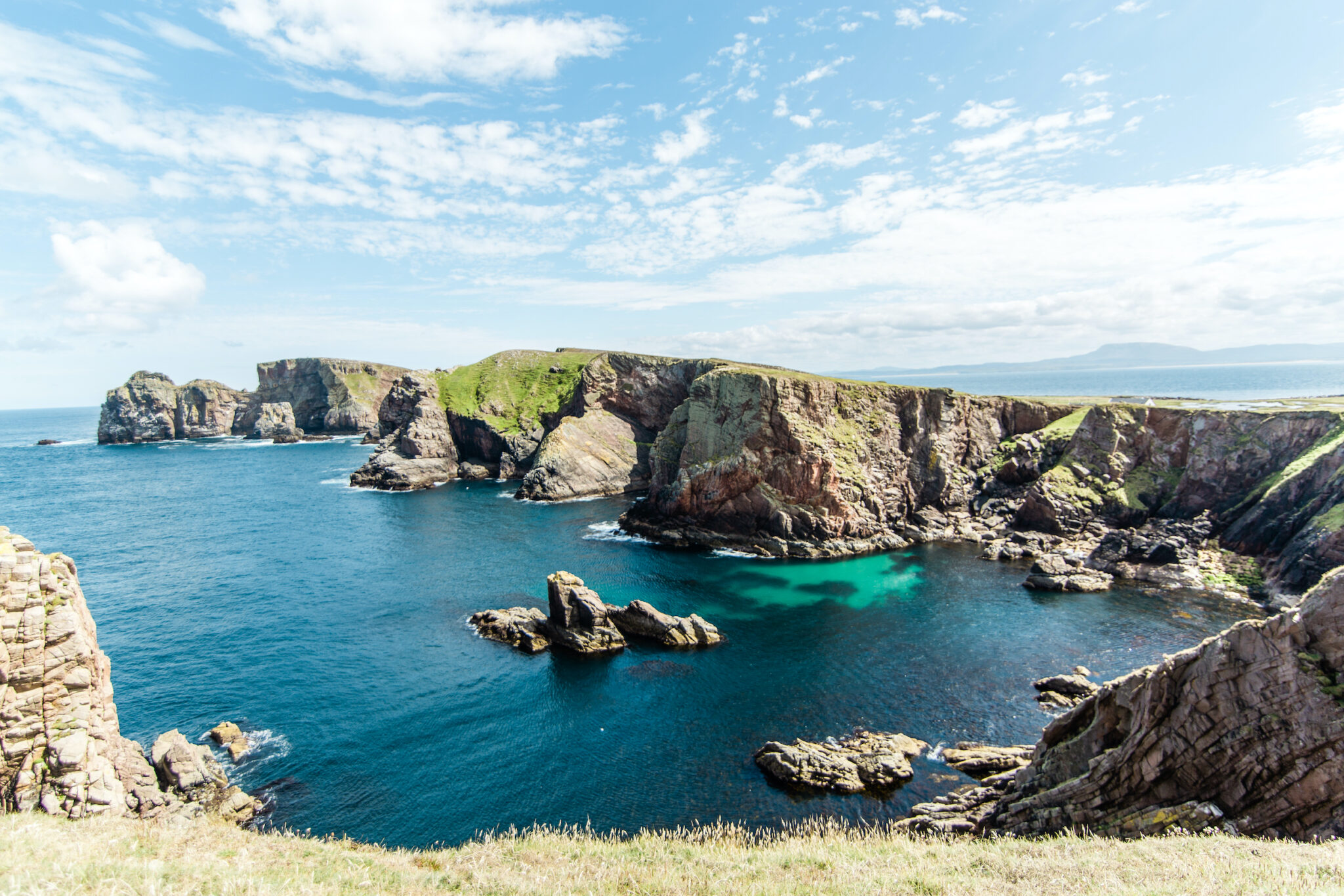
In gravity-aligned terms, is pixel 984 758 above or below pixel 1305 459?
below

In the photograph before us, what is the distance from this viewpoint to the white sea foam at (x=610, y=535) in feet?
263

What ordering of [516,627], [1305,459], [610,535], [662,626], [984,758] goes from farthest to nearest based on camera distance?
[610,535]
[1305,459]
[516,627]
[662,626]
[984,758]

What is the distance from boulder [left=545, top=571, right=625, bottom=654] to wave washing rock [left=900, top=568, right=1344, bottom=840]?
31.6 metres

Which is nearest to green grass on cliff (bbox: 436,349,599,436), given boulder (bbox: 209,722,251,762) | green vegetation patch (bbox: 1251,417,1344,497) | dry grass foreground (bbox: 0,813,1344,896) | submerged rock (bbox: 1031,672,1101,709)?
boulder (bbox: 209,722,251,762)

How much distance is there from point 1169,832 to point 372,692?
41769 millimetres

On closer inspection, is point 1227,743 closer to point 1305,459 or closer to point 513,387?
point 1305,459

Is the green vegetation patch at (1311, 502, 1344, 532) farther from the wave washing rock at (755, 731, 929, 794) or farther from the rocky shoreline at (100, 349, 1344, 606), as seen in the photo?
the wave washing rock at (755, 731, 929, 794)

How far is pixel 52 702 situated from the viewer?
2334 cm

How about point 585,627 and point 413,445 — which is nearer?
point 585,627

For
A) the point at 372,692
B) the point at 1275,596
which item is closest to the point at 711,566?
the point at 372,692

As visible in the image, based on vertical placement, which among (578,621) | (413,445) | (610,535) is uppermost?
(413,445)

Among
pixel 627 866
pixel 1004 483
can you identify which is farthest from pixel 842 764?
pixel 1004 483

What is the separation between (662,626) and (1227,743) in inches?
1422

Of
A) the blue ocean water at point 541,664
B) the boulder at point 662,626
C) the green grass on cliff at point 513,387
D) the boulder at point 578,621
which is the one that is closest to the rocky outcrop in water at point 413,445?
the green grass on cliff at point 513,387
